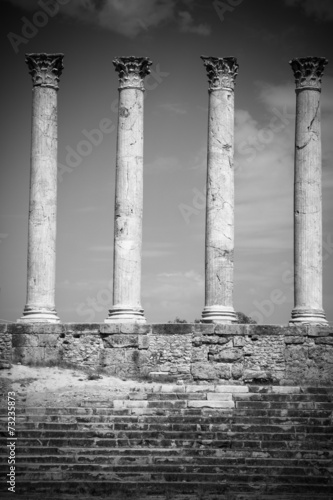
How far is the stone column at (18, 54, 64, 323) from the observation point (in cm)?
4247

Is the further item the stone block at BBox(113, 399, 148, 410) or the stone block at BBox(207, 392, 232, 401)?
the stone block at BBox(207, 392, 232, 401)

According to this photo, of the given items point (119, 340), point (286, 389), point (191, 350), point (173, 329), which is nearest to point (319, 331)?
point (191, 350)

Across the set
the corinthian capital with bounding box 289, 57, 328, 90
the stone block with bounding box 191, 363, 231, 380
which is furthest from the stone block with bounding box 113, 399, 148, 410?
the corinthian capital with bounding box 289, 57, 328, 90

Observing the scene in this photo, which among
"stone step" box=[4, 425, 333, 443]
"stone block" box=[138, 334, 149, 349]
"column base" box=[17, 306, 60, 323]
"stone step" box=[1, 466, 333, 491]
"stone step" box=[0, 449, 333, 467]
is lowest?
"stone step" box=[1, 466, 333, 491]

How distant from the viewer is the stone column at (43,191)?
4247cm

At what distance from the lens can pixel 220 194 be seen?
139 feet

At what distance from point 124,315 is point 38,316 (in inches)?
150

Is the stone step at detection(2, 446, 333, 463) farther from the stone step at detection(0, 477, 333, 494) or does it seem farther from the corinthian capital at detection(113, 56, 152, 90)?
the corinthian capital at detection(113, 56, 152, 90)

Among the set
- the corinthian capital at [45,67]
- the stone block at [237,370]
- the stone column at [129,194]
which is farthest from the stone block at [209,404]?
the corinthian capital at [45,67]

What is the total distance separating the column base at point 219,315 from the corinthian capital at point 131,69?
10556 mm

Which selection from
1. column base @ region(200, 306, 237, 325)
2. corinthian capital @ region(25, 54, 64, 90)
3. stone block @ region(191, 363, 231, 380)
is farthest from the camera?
corinthian capital @ region(25, 54, 64, 90)

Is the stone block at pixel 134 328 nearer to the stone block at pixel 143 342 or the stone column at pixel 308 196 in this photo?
the stone block at pixel 143 342

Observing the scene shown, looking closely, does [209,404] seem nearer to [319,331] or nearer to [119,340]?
[119,340]

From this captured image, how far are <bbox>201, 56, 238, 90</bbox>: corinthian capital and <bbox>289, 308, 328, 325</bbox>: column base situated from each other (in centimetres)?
1060
